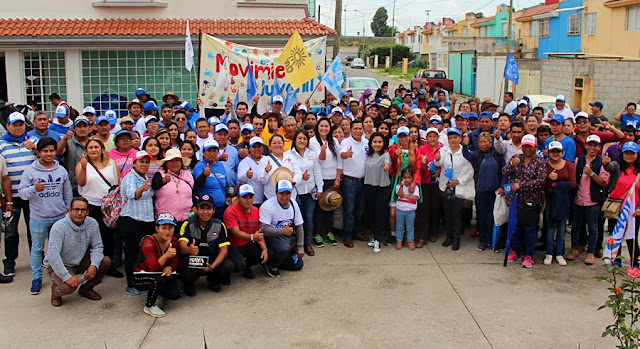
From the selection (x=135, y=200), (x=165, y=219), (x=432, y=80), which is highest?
(x=432, y=80)

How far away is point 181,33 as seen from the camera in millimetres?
14531

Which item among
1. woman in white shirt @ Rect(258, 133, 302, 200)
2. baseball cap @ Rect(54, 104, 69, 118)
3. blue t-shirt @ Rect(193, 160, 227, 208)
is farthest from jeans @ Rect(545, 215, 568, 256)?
baseball cap @ Rect(54, 104, 69, 118)

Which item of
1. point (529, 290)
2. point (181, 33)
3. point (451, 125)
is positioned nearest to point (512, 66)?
point (451, 125)

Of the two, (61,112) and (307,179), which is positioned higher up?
(61,112)

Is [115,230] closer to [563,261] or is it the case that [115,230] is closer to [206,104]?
[206,104]

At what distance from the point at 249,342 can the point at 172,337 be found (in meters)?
0.74

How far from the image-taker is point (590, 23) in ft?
114

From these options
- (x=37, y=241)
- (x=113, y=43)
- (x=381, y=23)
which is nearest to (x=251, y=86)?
(x=37, y=241)

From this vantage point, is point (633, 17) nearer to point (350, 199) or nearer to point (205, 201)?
point (350, 199)

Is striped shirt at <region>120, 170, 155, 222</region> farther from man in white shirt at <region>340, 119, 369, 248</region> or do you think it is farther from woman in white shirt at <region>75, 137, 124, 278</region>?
man in white shirt at <region>340, 119, 369, 248</region>

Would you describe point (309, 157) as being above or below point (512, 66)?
below

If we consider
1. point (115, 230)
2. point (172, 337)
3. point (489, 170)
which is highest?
point (489, 170)

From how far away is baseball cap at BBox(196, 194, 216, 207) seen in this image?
669 cm

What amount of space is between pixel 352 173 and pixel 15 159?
4305mm
